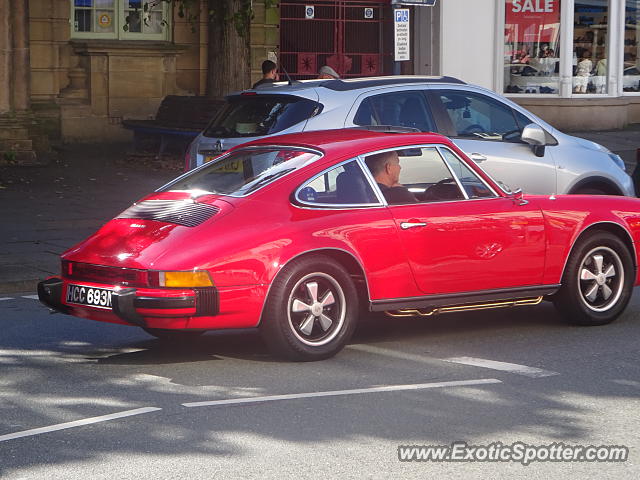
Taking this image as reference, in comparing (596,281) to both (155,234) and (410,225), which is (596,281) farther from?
(155,234)

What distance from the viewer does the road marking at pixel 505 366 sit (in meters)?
7.55

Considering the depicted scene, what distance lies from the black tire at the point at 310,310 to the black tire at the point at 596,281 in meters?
1.84

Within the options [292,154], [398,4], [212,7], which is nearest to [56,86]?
[212,7]

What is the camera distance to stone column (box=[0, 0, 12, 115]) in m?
19.8

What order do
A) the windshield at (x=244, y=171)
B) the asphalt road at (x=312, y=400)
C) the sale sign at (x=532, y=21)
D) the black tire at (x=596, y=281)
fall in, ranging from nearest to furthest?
the asphalt road at (x=312, y=400) < the windshield at (x=244, y=171) < the black tire at (x=596, y=281) < the sale sign at (x=532, y=21)

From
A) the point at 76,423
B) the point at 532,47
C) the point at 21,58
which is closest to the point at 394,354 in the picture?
the point at 76,423

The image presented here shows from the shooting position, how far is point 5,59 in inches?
784

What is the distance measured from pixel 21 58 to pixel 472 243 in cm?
1349

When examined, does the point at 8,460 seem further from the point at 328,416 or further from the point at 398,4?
the point at 398,4

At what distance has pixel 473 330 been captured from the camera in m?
9.05

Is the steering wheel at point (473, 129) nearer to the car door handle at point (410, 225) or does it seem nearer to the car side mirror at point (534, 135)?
the car side mirror at point (534, 135)

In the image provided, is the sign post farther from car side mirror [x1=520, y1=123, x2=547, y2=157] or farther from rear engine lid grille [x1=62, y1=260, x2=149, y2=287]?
rear engine lid grille [x1=62, y1=260, x2=149, y2=287]

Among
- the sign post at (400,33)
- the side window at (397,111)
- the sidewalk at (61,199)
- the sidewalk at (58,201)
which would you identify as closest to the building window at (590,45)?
the sidewalk at (61,199)

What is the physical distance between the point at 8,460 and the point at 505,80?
22082 mm
